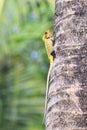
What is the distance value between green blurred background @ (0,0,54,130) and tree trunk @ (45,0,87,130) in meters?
5.51

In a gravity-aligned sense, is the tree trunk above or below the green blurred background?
above

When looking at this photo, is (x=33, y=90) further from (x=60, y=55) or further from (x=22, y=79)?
(x=60, y=55)

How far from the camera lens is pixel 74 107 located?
347 centimetres

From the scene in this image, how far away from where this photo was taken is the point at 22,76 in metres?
10.2

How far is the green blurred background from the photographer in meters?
9.89

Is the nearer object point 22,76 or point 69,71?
point 69,71

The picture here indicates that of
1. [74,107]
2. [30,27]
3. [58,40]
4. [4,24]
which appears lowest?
[30,27]

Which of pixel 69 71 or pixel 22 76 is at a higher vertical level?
pixel 69 71

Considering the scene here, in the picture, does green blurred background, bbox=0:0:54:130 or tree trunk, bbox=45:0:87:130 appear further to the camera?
green blurred background, bbox=0:0:54:130

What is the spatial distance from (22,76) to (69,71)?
6627 millimetres

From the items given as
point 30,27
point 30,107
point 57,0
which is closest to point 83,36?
point 57,0

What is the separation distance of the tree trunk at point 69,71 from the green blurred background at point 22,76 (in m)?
5.51

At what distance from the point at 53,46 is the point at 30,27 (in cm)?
773

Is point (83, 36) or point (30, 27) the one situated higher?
point (83, 36)
